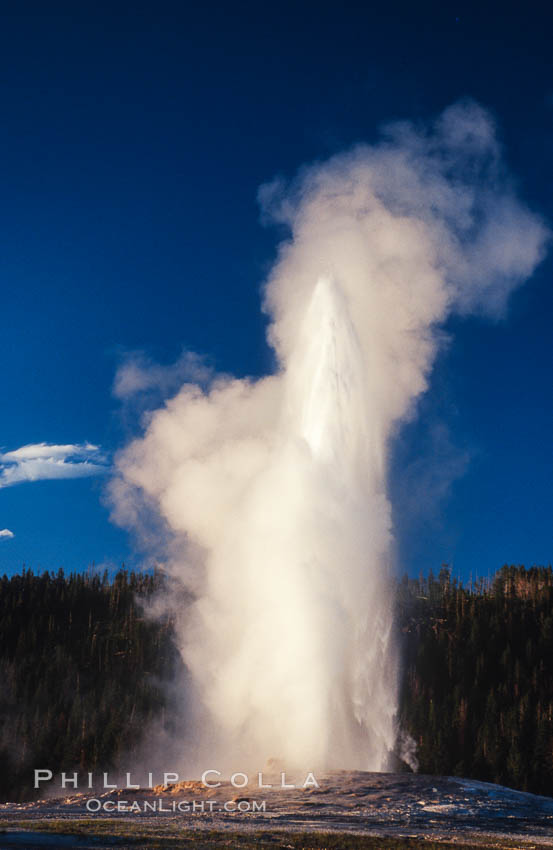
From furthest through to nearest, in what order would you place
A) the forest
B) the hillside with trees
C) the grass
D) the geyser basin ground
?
1. the forest
2. the hillside with trees
3. the geyser basin ground
4. the grass

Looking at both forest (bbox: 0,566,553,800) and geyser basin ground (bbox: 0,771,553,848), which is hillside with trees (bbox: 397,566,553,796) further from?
geyser basin ground (bbox: 0,771,553,848)

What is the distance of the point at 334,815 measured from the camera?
100 feet

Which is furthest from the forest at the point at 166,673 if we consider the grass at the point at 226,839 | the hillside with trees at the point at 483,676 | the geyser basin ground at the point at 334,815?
the grass at the point at 226,839

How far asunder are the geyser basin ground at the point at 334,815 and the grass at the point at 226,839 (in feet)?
0.14

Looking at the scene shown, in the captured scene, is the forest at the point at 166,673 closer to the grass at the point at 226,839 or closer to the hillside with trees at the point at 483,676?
the hillside with trees at the point at 483,676

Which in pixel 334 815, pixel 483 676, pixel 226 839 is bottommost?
pixel 334 815

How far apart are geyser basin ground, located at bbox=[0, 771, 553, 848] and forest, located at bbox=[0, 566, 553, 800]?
60.2 meters

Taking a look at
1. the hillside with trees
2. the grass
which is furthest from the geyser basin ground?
the hillside with trees

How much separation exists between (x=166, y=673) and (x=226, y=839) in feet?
358

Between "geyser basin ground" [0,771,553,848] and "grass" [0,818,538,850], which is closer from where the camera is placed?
"grass" [0,818,538,850]

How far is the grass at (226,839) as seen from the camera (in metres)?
22.5

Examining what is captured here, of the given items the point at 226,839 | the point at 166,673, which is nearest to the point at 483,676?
the point at 166,673

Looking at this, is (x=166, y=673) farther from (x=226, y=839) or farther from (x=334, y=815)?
(x=226, y=839)

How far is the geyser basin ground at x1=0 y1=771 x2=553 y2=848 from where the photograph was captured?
25094 millimetres
